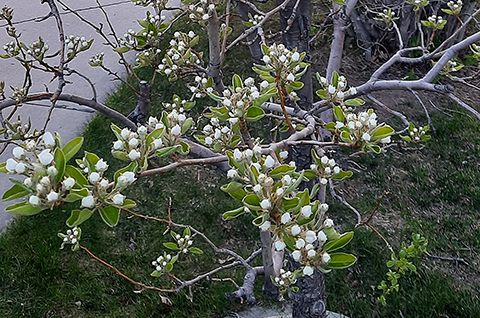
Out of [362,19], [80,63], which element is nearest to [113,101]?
[80,63]

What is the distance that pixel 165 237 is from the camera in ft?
7.97

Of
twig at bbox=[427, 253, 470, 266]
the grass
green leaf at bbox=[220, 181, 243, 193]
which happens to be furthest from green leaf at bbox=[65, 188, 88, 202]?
twig at bbox=[427, 253, 470, 266]

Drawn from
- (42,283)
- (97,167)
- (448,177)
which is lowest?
(448,177)

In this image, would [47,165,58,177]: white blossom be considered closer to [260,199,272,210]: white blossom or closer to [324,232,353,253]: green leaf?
[260,199,272,210]: white blossom

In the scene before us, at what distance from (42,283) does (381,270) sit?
1.73m

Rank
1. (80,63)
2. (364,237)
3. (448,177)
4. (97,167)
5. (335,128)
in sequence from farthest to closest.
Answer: (80,63) < (448,177) < (364,237) < (335,128) < (97,167)

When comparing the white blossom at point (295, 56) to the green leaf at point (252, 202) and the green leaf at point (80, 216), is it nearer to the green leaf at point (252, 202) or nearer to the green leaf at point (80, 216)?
the green leaf at point (252, 202)

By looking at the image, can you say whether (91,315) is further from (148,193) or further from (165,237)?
(148,193)

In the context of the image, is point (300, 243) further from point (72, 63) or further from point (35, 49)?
point (72, 63)

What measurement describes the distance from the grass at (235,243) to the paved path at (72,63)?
386 mm

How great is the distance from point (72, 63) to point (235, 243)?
7.77 ft

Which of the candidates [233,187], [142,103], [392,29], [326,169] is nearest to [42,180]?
[233,187]

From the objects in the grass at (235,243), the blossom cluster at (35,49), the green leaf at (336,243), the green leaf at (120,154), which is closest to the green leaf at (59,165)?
the green leaf at (120,154)

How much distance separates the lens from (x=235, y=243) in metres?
2.39
